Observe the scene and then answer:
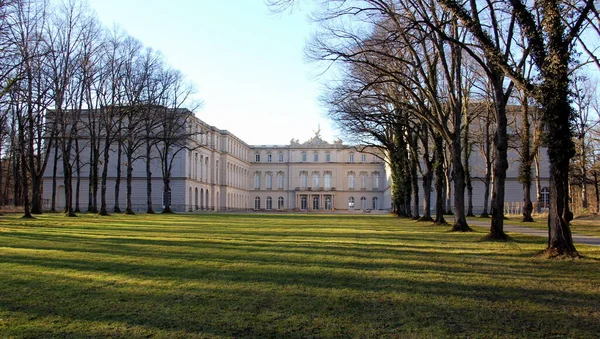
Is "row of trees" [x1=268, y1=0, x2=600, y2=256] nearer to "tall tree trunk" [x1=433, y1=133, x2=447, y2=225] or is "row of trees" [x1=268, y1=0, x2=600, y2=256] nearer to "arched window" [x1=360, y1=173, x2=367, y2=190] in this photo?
"tall tree trunk" [x1=433, y1=133, x2=447, y2=225]

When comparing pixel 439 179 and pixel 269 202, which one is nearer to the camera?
pixel 439 179

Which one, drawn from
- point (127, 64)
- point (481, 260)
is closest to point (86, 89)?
point (127, 64)

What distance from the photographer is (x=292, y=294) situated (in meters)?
7.24

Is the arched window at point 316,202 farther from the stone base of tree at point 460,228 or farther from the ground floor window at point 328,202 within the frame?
the stone base of tree at point 460,228

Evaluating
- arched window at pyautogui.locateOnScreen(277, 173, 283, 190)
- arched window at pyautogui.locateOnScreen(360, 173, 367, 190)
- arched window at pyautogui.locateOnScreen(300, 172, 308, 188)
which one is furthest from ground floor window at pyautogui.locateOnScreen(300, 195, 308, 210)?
arched window at pyautogui.locateOnScreen(360, 173, 367, 190)

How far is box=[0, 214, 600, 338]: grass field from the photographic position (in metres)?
5.46

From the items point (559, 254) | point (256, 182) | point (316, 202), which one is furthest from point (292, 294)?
point (256, 182)

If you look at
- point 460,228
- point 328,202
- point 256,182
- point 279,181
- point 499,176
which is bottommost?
point 328,202

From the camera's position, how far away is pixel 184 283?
8.05 meters

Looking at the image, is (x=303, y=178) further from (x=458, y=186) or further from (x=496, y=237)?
(x=496, y=237)

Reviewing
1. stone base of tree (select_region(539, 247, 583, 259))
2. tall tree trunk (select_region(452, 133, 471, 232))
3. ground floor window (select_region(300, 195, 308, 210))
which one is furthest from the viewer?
ground floor window (select_region(300, 195, 308, 210))

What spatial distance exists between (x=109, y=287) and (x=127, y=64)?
3306 centimetres

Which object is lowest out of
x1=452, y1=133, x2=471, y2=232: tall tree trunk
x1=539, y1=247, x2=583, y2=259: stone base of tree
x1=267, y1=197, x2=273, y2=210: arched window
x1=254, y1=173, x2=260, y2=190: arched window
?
x1=267, y1=197, x2=273, y2=210: arched window

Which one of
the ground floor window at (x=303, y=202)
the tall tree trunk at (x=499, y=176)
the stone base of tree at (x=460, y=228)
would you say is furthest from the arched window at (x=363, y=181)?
the tall tree trunk at (x=499, y=176)
